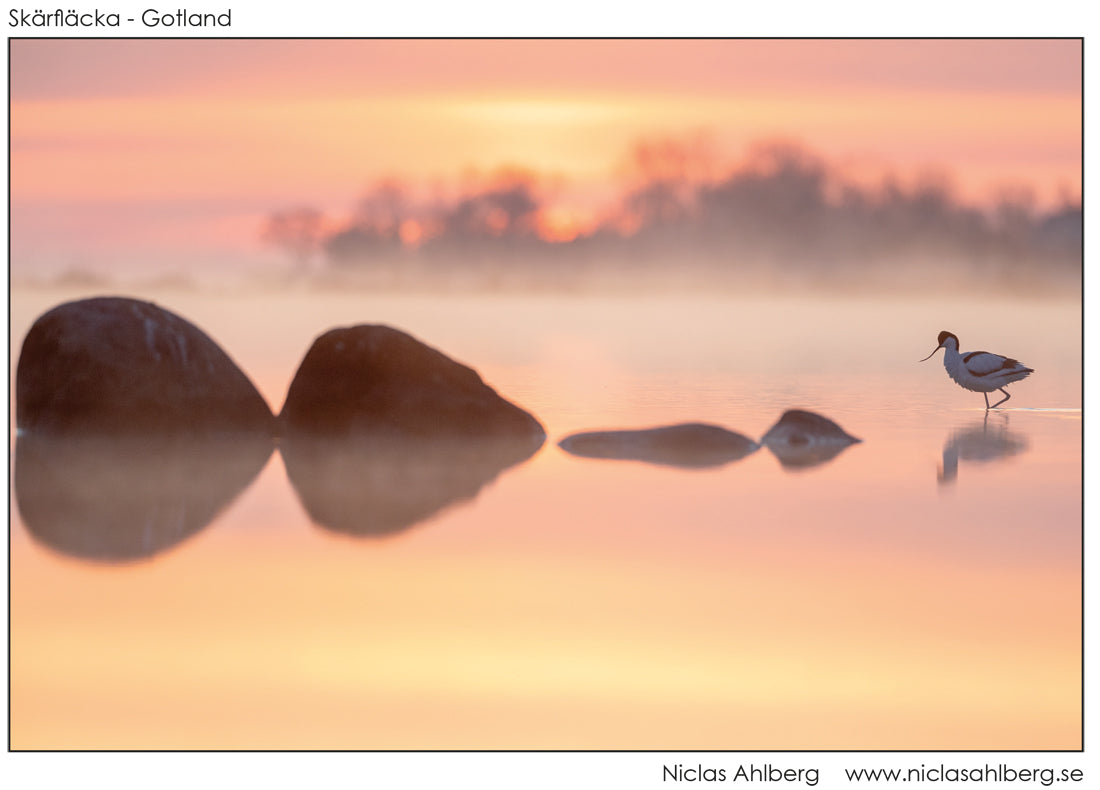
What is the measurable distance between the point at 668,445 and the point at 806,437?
1.10 metres

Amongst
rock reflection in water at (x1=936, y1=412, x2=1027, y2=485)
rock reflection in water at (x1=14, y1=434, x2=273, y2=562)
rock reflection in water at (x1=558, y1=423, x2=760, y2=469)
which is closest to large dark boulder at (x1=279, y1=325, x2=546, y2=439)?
rock reflection in water at (x1=14, y1=434, x2=273, y2=562)

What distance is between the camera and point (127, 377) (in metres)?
10.2

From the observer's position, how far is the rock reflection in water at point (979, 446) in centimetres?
945

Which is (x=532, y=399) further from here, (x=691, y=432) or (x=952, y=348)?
(x=952, y=348)

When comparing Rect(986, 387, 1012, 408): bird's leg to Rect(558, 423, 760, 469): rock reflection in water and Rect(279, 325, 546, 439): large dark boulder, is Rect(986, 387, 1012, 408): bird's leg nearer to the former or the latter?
Rect(558, 423, 760, 469): rock reflection in water

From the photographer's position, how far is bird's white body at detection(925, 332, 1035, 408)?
12.8 metres

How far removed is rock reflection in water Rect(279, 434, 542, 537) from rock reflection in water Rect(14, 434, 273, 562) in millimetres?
421

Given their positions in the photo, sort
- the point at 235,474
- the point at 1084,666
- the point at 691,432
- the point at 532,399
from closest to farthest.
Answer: the point at 1084,666
the point at 235,474
the point at 691,432
the point at 532,399

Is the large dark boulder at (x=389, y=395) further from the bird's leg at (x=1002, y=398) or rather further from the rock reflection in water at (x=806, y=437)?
the bird's leg at (x=1002, y=398)

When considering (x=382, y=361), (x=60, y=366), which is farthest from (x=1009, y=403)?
(x=60, y=366)

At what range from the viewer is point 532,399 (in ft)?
42.8

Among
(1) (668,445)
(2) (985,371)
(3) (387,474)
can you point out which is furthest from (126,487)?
(2) (985,371)

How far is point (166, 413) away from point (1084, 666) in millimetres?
6847

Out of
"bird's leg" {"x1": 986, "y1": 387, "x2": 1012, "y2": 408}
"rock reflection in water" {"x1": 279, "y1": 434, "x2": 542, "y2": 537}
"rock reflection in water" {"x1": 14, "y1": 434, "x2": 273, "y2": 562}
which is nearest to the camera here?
"rock reflection in water" {"x1": 14, "y1": 434, "x2": 273, "y2": 562}
